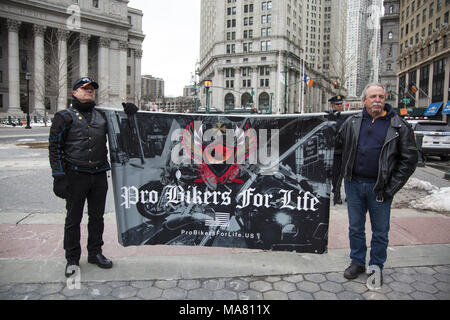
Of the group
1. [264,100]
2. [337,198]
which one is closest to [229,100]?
[264,100]

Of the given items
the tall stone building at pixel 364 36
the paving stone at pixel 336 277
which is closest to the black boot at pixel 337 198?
the paving stone at pixel 336 277

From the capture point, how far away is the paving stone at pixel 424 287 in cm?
329

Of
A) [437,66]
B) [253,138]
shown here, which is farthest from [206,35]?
[253,138]

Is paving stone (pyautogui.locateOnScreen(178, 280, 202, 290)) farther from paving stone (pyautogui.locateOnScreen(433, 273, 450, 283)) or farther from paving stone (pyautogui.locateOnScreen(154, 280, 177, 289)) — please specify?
paving stone (pyautogui.locateOnScreen(433, 273, 450, 283))

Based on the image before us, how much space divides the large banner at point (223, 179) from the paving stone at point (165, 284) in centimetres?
50

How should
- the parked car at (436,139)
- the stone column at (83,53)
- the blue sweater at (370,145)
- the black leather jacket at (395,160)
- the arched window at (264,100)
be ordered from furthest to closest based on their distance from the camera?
the arched window at (264,100) → the stone column at (83,53) → the parked car at (436,139) → the blue sweater at (370,145) → the black leather jacket at (395,160)

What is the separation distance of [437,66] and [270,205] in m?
53.0

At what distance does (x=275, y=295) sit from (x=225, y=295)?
50 centimetres

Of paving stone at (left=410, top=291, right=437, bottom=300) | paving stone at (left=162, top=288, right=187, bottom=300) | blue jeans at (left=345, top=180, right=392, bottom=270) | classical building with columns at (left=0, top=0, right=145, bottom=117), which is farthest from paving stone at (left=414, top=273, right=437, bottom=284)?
classical building with columns at (left=0, top=0, right=145, bottom=117)

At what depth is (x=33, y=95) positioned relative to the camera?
59.9 m

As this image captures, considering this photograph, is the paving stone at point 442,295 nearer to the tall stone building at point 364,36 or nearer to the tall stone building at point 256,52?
the tall stone building at point 256,52

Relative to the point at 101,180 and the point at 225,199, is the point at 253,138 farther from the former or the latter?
the point at 101,180
